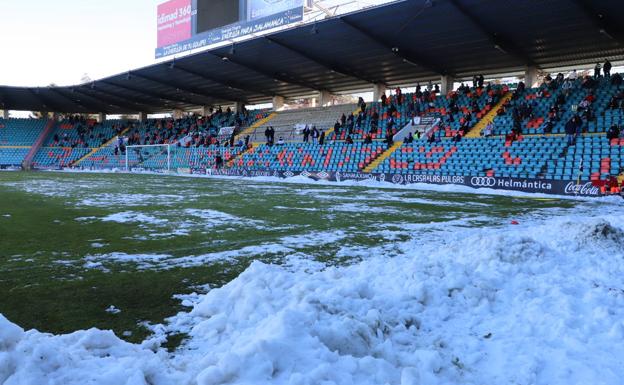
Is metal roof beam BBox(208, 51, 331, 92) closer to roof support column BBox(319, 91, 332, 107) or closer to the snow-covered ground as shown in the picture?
roof support column BBox(319, 91, 332, 107)

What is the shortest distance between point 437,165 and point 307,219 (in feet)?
47.8

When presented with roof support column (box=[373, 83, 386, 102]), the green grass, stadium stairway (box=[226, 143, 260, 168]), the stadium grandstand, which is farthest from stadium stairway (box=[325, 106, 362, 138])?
the green grass

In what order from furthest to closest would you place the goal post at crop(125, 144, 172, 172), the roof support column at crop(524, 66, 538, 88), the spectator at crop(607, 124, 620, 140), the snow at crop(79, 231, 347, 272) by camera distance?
1. the goal post at crop(125, 144, 172, 172)
2. the roof support column at crop(524, 66, 538, 88)
3. the spectator at crop(607, 124, 620, 140)
4. the snow at crop(79, 231, 347, 272)

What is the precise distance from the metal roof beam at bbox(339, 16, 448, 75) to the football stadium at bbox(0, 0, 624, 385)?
0.18 metres

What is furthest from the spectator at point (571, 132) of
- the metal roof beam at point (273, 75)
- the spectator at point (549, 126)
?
the metal roof beam at point (273, 75)

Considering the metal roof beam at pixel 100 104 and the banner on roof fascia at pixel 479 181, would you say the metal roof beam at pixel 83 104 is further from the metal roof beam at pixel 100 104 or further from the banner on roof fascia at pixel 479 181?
the banner on roof fascia at pixel 479 181

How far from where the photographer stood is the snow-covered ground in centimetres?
257

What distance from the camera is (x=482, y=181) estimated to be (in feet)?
64.9

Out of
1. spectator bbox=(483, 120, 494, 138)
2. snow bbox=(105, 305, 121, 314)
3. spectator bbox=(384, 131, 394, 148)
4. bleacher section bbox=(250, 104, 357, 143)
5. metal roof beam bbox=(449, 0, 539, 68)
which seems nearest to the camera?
snow bbox=(105, 305, 121, 314)

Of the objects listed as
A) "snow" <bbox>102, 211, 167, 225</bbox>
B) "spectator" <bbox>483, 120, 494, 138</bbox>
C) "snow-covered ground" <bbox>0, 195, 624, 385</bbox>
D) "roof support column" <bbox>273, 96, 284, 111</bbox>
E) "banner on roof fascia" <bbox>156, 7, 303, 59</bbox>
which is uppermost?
"banner on roof fascia" <bbox>156, 7, 303, 59</bbox>

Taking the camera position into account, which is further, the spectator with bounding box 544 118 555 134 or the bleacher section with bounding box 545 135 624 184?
the spectator with bounding box 544 118 555 134

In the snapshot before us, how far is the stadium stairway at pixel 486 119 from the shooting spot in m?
25.7

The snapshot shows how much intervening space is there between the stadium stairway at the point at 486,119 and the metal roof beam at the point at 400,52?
5.52 meters

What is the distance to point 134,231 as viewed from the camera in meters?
7.77
